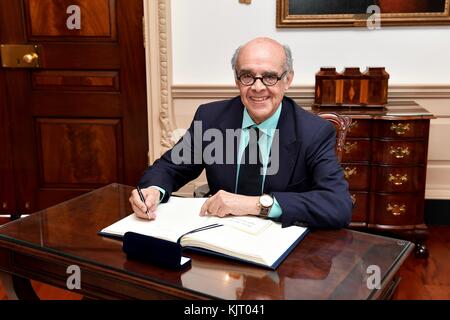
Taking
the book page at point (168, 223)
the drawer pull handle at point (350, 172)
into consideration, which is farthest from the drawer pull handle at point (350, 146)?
the book page at point (168, 223)

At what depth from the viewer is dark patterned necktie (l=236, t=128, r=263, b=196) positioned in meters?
2.02

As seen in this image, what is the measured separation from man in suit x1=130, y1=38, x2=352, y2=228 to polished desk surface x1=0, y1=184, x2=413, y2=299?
0.20 m

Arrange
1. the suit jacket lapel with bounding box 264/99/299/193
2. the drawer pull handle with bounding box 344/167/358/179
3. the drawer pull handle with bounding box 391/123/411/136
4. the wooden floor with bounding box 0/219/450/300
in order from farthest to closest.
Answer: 1. the drawer pull handle with bounding box 344/167/358/179
2. the drawer pull handle with bounding box 391/123/411/136
3. the wooden floor with bounding box 0/219/450/300
4. the suit jacket lapel with bounding box 264/99/299/193

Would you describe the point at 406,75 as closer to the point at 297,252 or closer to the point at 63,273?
the point at 297,252

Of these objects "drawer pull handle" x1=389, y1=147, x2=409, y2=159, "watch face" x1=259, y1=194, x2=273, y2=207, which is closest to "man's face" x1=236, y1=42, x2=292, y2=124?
"watch face" x1=259, y1=194, x2=273, y2=207

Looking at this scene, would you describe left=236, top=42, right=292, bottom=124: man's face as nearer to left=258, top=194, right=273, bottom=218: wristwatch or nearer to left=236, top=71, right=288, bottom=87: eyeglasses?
left=236, top=71, right=288, bottom=87: eyeglasses

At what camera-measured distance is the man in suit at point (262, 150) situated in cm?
187


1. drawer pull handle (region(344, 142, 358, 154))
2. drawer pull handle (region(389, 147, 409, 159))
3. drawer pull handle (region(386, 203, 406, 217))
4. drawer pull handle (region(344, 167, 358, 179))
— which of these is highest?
drawer pull handle (region(344, 142, 358, 154))

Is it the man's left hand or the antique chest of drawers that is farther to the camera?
the antique chest of drawers

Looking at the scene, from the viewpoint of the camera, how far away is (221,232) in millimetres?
1593

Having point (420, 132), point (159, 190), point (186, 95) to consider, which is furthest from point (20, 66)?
point (420, 132)

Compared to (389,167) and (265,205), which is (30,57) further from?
(265,205)

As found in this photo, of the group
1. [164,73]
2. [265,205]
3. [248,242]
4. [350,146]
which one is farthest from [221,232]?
[164,73]

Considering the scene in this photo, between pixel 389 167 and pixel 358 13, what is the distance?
3.52ft
